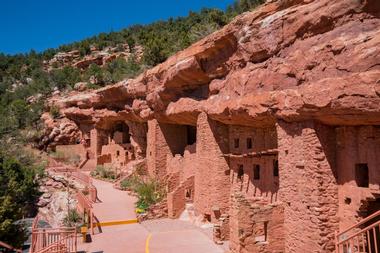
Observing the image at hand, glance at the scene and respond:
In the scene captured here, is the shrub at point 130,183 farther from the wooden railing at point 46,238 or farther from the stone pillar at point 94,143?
the wooden railing at point 46,238

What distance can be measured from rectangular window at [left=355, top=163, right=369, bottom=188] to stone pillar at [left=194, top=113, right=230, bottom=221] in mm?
7868

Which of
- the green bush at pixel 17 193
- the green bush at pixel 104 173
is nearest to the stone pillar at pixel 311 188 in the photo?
the green bush at pixel 17 193

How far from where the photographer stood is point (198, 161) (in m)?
19.5

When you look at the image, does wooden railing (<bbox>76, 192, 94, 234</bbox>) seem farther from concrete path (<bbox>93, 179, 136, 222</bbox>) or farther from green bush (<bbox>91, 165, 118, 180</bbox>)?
green bush (<bbox>91, 165, 118, 180</bbox>)

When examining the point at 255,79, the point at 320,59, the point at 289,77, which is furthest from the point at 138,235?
the point at 320,59

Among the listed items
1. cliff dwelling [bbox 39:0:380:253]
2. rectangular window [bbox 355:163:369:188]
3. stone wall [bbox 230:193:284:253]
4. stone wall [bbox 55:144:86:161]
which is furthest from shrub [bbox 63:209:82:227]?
stone wall [bbox 55:144:86:161]

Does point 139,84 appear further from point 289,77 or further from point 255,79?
point 289,77

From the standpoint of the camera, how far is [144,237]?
16797 mm

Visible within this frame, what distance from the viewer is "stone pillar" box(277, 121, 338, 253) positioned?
437 inches

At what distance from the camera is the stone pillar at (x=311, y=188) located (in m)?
11.1

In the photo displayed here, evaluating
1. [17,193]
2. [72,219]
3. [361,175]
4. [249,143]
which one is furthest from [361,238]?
[17,193]

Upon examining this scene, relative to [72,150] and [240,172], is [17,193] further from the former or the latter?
[240,172]

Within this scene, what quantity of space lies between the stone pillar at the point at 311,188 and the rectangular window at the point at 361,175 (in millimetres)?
689

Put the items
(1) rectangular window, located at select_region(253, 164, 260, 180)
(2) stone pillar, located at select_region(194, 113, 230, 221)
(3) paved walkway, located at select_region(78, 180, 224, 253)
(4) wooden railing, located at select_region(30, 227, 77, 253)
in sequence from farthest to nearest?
(2) stone pillar, located at select_region(194, 113, 230, 221) < (1) rectangular window, located at select_region(253, 164, 260, 180) < (3) paved walkway, located at select_region(78, 180, 224, 253) < (4) wooden railing, located at select_region(30, 227, 77, 253)
